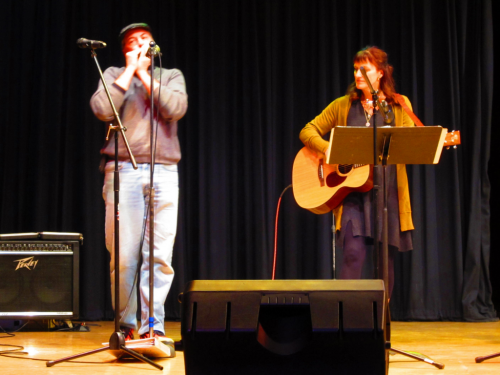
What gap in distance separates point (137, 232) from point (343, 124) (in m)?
1.30

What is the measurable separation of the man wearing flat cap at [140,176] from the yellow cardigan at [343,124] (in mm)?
781

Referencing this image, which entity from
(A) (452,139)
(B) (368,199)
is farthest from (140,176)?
(A) (452,139)

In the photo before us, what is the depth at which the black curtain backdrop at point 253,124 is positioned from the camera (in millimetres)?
4457

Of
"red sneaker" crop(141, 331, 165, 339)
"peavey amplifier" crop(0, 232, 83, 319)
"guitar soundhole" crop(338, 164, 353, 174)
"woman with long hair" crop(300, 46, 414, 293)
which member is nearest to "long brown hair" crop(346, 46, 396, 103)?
"woman with long hair" crop(300, 46, 414, 293)

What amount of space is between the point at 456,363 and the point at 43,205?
3328 mm

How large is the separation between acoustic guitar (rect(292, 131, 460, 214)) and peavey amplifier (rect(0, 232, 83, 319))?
1.63 m

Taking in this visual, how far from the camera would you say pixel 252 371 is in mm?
1420

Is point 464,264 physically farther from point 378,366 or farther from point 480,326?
point 378,366

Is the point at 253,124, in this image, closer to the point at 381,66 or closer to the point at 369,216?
the point at 381,66

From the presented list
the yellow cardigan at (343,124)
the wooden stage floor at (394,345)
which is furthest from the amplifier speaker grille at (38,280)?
the yellow cardigan at (343,124)

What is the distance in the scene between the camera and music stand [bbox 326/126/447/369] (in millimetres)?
2520

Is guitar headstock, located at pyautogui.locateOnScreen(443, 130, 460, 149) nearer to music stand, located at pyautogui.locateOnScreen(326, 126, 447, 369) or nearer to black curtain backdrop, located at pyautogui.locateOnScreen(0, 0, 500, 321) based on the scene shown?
music stand, located at pyautogui.locateOnScreen(326, 126, 447, 369)

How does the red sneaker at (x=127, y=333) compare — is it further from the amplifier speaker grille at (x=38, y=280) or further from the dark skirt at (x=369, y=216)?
the dark skirt at (x=369, y=216)

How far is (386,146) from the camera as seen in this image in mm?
2588
